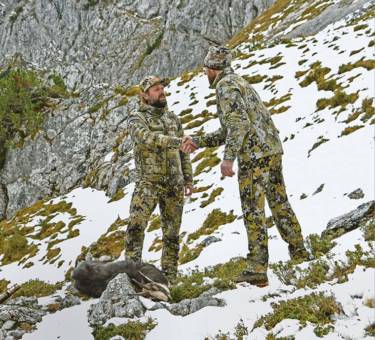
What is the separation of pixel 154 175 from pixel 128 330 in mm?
3235

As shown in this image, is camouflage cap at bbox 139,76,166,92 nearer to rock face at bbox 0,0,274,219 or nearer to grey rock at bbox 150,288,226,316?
grey rock at bbox 150,288,226,316

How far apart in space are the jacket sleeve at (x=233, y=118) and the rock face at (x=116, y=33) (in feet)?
330

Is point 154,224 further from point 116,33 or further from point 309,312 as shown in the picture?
point 116,33

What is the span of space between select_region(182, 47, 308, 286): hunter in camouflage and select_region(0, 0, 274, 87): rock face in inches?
3940

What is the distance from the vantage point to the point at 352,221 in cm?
842

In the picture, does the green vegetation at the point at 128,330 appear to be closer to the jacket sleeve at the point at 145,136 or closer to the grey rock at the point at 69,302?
the grey rock at the point at 69,302

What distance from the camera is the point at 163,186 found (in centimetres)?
856

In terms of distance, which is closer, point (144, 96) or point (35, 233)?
point (144, 96)

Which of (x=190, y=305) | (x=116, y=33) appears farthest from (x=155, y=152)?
(x=116, y=33)

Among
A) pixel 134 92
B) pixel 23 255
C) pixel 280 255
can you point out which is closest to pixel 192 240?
pixel 280 255

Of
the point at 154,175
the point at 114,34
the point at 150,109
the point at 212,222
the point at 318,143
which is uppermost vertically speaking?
the point at 114,34

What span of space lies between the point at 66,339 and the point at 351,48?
27.8m

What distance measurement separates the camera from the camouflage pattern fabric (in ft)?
27.6

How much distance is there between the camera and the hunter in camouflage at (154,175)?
27.5 ft
